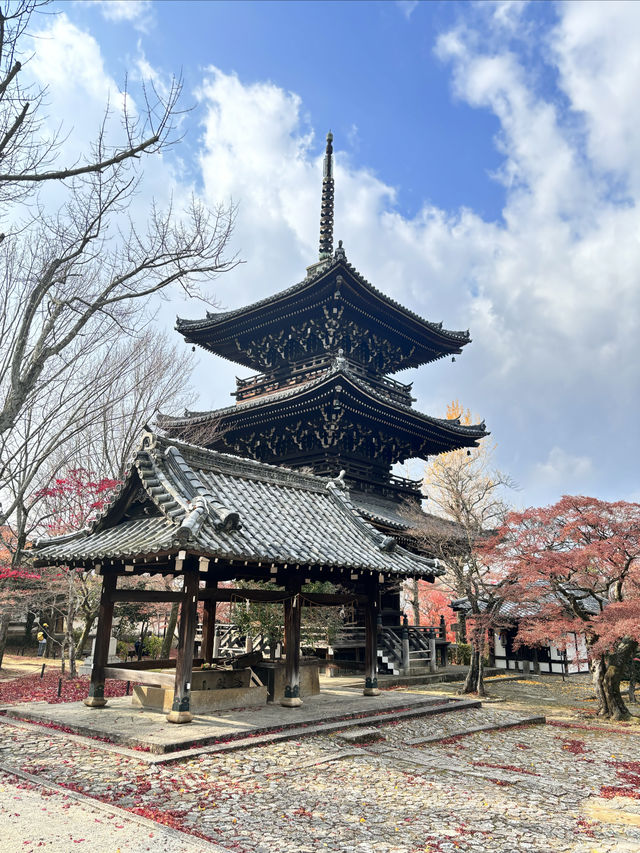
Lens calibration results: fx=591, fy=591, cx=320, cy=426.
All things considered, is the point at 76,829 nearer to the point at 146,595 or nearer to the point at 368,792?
the point at 368,792

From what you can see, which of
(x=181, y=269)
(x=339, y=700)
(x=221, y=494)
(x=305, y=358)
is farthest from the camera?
(x=305, y=358)

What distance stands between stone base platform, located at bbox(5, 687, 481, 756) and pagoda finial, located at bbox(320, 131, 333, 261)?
70.5 ft

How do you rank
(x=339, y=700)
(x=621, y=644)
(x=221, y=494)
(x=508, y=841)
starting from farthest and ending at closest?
(x=621, y=644), (x=339, y=700), (x=221, y=494), (x=508, y=841)

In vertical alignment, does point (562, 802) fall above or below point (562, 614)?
below

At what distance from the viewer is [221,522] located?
10.4 metres

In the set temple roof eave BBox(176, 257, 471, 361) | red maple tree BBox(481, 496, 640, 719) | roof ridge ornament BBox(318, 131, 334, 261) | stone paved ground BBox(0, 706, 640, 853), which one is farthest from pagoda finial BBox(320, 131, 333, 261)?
stone paved ground BBox(0, 706, 640, 853)

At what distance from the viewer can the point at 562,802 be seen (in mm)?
7477

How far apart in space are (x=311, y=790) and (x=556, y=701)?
14943 millimetres

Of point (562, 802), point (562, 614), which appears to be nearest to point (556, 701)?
point (562, 614)

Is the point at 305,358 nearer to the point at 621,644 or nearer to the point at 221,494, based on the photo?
the point at 221,494

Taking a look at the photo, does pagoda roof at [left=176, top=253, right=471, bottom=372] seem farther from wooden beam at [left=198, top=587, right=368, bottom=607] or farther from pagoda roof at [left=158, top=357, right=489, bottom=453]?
wooden beam at [left=198, top=587, right=368, bottom=607]

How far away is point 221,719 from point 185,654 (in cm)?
154

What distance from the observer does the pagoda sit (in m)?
22.5

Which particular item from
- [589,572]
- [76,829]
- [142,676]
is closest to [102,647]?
[142,676]
